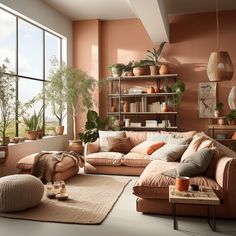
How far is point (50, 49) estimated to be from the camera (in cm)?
737

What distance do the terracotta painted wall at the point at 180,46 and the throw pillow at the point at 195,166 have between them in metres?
Result: 3.98

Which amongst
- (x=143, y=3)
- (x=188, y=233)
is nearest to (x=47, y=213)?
(x=188, y=233)

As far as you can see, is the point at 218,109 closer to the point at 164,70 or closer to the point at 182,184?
the point at 164,70

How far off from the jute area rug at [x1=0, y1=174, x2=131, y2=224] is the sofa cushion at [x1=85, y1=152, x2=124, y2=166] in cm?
48

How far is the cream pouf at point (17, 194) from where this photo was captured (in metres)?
3.34

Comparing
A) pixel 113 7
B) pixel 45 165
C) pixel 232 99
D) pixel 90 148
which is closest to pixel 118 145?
pixel 90 148

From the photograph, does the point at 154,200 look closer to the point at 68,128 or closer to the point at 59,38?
the point at 68,128

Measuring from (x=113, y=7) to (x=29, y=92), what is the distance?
9.10 feet

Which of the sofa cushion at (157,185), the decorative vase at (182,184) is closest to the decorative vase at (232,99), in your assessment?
the sofa cushion at (157,185)

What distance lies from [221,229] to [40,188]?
2113 millimetres

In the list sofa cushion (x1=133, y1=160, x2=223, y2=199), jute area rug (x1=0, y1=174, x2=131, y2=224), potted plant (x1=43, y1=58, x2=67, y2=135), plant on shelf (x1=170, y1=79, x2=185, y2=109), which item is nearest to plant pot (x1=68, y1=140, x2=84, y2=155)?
potted plant (x1=43, y1=58, x2=67, y2=135)

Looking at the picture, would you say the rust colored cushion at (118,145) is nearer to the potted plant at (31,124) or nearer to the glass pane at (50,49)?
the potted plant at (31,124)

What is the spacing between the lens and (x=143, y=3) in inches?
187

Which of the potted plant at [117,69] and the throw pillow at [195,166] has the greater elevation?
the potted plant at [117,69]
